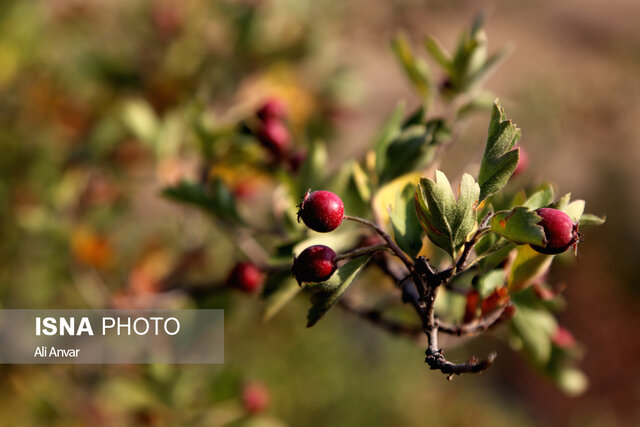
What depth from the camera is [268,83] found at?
1.94 metres

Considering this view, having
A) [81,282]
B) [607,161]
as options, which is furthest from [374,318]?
[607,161]

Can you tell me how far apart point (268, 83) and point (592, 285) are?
159 inches

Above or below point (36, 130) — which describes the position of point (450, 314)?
below

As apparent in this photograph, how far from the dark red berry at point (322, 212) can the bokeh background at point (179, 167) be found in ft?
1.68

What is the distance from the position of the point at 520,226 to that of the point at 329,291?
188mm

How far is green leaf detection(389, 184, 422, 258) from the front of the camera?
1.97 ft

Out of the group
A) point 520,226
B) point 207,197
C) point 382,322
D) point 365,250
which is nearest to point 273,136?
point 207,197

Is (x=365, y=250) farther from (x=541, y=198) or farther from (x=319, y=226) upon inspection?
(x=541, y=198)

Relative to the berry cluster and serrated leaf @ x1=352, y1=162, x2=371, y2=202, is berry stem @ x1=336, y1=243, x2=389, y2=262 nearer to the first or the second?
the berry cluster

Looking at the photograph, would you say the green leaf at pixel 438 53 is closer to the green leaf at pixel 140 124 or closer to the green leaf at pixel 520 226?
the green leaf at pixel 520 226

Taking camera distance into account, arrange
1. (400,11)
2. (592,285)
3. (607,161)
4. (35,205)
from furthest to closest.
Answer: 1. (607,161)
2. (592,285)
3. (400,11)
4. (35,205)

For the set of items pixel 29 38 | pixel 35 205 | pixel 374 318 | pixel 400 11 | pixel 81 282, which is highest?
pixel 400 11

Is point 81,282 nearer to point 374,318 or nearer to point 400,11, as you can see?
point 374,318

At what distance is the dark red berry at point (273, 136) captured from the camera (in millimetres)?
993
